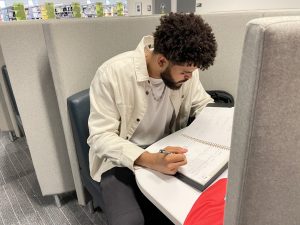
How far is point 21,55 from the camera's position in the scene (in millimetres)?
1203

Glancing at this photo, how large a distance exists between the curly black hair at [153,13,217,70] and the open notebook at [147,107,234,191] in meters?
0.29

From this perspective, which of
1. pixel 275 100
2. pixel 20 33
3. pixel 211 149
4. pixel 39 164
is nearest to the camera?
pixel 275 100

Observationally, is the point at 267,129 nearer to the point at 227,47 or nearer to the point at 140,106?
the point at 140,106

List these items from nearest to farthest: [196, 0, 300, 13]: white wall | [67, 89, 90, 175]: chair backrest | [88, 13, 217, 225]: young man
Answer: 1. [88, 13, 217, 225]: young man
2. [67, 89, 90, 175]: chair backrest
3. [196, 0, 300, 13]: white wall

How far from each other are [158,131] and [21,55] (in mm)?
803

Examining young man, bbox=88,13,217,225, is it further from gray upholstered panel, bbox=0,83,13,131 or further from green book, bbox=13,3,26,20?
gray upholstered panel, bbox=0,83,13,131

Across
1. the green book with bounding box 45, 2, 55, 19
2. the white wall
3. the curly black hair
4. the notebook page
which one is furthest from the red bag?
the white wall

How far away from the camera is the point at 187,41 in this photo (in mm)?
879

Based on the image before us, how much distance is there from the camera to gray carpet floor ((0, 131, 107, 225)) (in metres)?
1.50

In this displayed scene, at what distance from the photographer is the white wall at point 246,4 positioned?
2.04 m

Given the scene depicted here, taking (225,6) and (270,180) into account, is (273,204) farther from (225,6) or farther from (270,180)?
(225,6)

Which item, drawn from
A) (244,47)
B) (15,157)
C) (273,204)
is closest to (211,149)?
(273,204)

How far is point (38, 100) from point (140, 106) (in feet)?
2.07

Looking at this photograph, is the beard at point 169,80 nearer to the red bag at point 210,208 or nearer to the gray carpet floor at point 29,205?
the red bag at point 210,208
